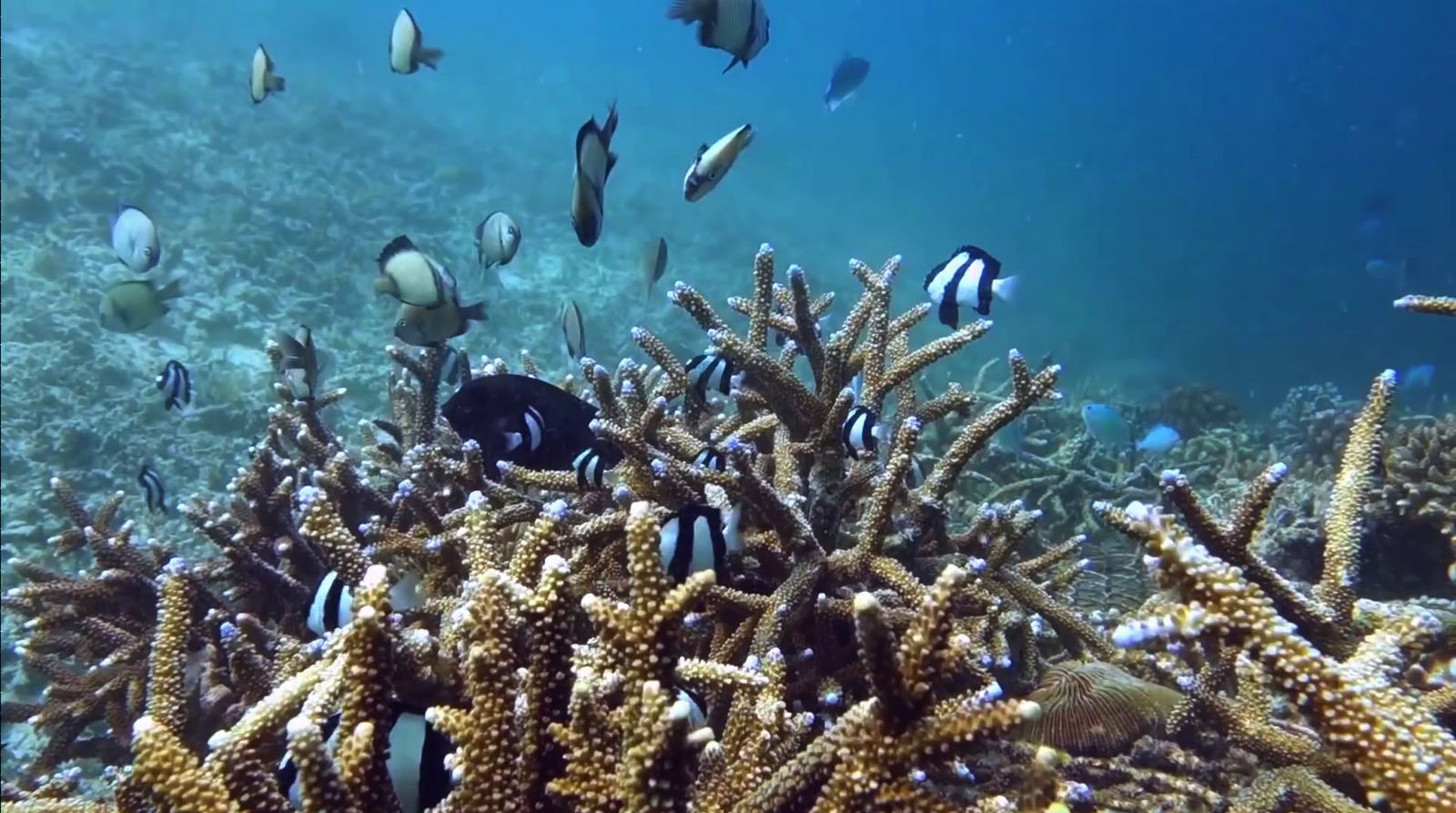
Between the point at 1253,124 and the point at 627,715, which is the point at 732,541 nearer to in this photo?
the point at 627,715

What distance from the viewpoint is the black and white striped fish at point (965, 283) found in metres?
4.32

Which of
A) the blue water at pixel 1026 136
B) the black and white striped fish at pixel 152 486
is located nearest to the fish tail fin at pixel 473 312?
the black and white striped fish at pixel 152 486

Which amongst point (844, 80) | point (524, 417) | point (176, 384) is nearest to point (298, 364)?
point (176, 384)

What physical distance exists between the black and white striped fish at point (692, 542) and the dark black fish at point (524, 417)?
104 centimetres

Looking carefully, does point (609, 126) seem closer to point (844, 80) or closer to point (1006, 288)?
point (1006, 288)

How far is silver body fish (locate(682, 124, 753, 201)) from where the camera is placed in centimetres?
414

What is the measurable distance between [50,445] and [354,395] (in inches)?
135

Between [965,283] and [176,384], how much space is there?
558 centimetres

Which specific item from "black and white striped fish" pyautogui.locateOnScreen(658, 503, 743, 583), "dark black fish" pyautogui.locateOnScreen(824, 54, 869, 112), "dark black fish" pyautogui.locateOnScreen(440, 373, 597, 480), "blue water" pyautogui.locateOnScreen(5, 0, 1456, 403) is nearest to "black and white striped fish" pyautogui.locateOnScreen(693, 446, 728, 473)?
"dark black fish" pyautogui.locateOnScreen(440, 373, 597, 480)

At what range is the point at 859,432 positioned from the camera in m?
3.28

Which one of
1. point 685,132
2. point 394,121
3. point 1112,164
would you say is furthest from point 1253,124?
point 394,121

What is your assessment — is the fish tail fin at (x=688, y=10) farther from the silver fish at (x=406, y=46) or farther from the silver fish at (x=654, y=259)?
the silver fish at (x=406, y=46)

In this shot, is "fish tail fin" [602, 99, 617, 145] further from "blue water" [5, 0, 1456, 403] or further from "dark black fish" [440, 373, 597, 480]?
"blue water" [5, 0, 1456, 403]

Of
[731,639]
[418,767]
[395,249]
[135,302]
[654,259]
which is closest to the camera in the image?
[418,767]
